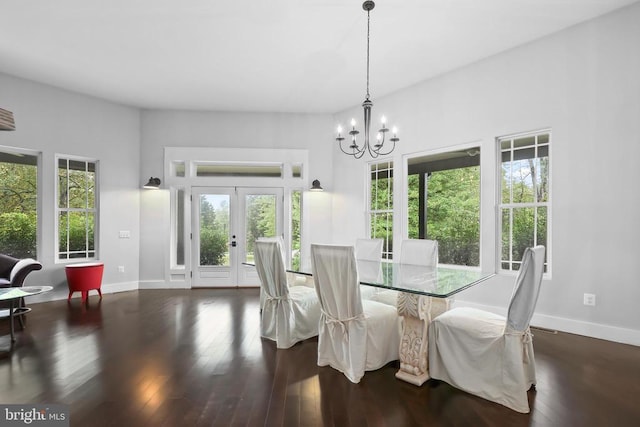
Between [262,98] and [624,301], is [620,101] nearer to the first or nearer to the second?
[624,301]

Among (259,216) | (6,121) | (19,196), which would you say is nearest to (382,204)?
(259,216)

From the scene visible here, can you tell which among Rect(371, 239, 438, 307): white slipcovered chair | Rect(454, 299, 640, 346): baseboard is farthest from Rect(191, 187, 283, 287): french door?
Rect(454, 299, 640, 346): baseboard

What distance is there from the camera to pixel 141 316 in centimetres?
416

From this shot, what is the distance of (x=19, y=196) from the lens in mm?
5012

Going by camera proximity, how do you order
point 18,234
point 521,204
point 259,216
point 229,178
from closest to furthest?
1. point 521,204
2. point 18,234
3. point 229,178
4. point 259,216

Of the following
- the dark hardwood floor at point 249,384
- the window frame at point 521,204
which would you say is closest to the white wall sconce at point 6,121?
the dark hardwood floor at point 249,384

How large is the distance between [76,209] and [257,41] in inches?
167

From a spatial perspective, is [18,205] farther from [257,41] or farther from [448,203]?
[448,203]

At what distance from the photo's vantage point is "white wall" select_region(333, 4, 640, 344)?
126 inches

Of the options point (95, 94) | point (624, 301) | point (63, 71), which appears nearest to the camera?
point (624, 301)

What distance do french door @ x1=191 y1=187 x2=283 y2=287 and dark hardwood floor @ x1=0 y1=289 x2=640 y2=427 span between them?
2.39 metres

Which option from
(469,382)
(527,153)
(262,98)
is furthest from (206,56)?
(469,382)

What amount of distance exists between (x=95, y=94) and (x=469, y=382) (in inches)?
264

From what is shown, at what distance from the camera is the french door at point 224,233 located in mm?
6055
